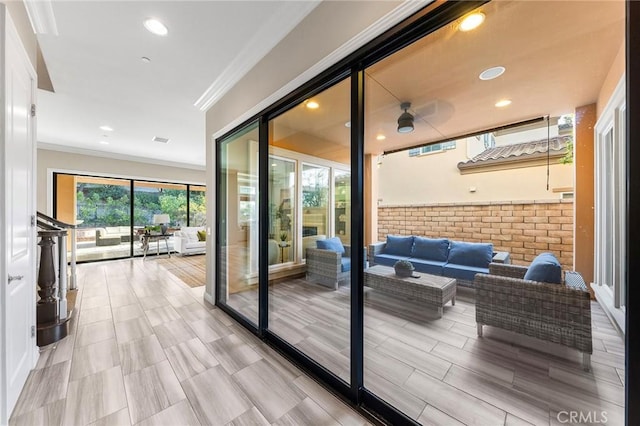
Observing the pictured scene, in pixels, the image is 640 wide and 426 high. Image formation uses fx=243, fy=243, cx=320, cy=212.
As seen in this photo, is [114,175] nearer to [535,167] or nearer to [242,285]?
[242,285]

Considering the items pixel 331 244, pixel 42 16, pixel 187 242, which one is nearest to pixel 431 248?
pixel 331 244

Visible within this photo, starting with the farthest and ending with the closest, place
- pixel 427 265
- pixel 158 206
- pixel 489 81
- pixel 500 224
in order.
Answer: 1. pixel 158 206
2. pixel 427 265
3. pixel 489 81
4. pixel 500 224

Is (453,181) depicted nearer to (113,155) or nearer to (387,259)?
(387,259)

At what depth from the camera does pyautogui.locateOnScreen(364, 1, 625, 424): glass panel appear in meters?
1.59

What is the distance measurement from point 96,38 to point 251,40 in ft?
4.88

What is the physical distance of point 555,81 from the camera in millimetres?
2020

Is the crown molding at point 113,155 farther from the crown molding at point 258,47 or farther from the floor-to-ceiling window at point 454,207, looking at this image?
the floor-to-ceiling window at point 454,207

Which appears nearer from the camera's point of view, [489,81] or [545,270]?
[545,270]

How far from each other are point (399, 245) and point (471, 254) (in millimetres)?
738

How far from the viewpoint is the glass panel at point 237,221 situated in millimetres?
3246

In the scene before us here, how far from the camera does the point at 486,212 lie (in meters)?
2.31

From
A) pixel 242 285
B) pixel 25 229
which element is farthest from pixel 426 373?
pixel 25 229

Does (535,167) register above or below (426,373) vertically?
above

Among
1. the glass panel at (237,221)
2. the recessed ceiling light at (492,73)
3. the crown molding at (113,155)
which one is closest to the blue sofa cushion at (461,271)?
the recessed ceiling light at (492,73)
